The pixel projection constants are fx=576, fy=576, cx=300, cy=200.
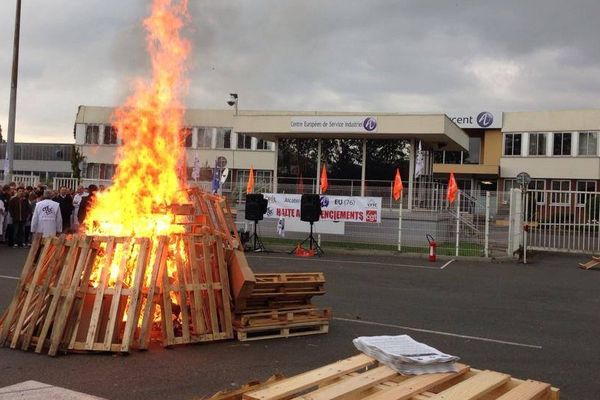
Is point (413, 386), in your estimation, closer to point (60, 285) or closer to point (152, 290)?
point (152, 290)

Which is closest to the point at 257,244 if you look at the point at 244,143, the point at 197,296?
the point at 197,296

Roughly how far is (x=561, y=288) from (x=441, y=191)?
25.5 ft

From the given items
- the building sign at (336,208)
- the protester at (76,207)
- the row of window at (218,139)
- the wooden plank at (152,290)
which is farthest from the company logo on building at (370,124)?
the row of window at (218,139)

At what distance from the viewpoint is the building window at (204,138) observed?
4894 centimetres

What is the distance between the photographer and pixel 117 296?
20.5 ft

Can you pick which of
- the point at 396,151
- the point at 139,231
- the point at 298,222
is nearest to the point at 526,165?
the point at 396,151

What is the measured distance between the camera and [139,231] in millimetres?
7340

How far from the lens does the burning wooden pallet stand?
6191 mm

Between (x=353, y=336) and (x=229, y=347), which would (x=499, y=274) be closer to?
(x=353, y=336)

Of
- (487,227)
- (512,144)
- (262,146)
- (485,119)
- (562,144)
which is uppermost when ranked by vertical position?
(485,119)

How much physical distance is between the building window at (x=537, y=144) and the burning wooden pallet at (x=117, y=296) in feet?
131

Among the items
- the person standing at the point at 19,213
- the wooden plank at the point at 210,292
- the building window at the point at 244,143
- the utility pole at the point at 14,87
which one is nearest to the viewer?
the wooden plank at the point at 210,292

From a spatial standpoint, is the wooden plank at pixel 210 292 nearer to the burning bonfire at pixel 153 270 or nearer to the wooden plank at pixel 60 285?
the burning bonfire at pixel 153 270

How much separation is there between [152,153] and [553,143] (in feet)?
131
